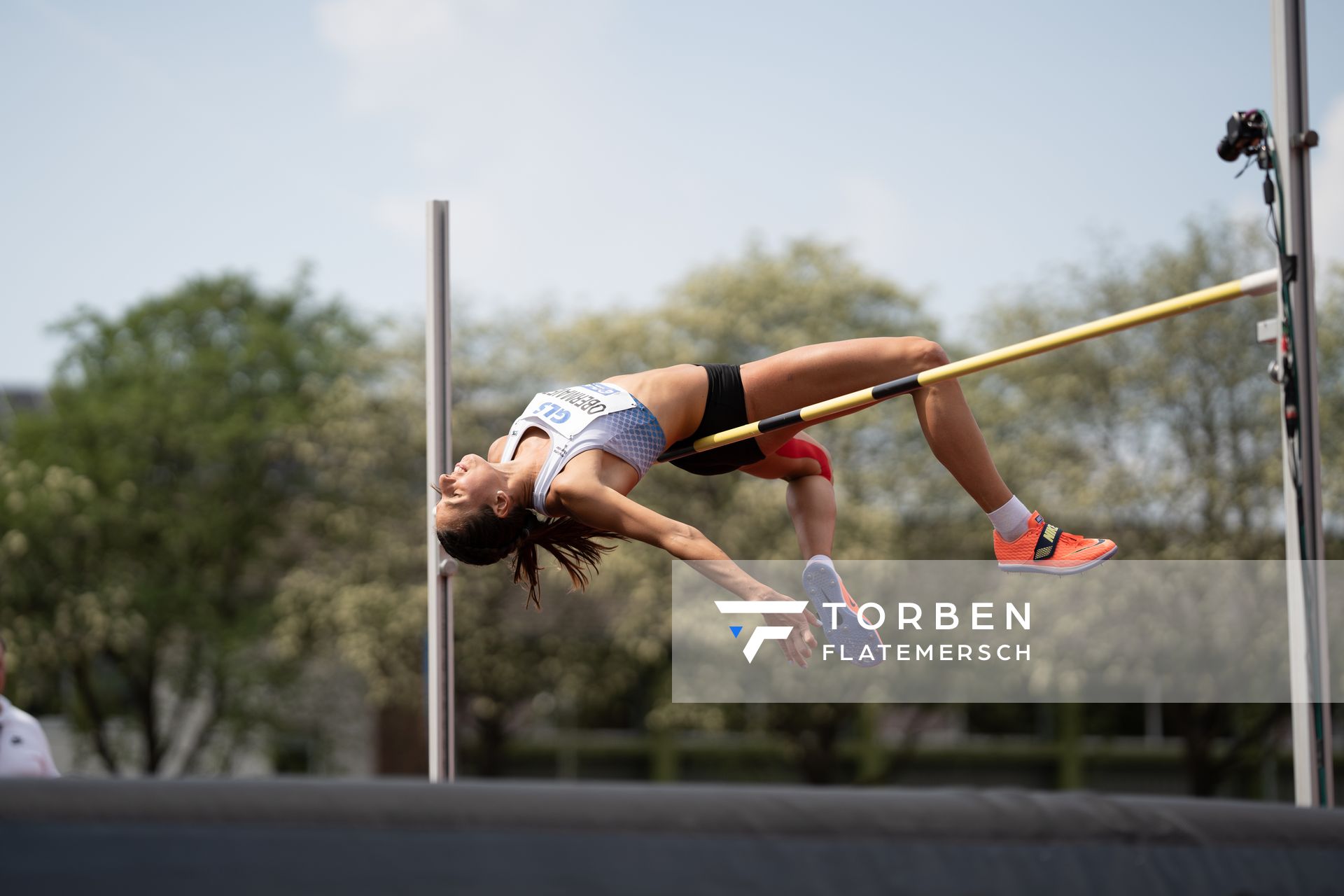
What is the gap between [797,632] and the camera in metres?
3.69

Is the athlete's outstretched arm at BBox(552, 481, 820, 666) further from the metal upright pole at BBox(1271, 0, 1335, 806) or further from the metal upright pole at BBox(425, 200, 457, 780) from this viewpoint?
the metal upright pole at BBox(425, 200, 457, 780)

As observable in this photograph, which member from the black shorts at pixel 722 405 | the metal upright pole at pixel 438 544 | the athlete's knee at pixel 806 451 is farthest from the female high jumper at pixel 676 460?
the metal upright pole at pixel 438 544

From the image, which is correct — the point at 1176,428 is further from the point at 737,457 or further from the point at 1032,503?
the point at 737,457

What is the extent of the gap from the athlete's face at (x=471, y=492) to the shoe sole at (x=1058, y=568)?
1.72 metres

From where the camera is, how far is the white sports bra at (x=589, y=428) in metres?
3.99

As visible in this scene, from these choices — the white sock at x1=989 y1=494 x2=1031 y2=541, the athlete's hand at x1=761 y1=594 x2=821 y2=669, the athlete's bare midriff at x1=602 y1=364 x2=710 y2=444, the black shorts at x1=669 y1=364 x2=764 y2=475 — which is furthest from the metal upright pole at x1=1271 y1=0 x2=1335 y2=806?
the athlete's bare midriff at x1=602 y1=364 x2=710 y2=444

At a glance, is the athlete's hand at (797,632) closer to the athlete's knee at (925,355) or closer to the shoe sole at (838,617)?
the shoe sole at (838,617)

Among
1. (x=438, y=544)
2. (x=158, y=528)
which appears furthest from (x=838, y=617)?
(x=158, y=528)

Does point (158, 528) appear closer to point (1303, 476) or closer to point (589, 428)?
point (589, 428)

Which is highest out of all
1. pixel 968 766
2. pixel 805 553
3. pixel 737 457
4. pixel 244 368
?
pixel 244 368

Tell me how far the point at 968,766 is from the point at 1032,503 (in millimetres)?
10332

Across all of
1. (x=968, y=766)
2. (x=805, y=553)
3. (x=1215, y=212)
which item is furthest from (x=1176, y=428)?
(x=805, y=553)

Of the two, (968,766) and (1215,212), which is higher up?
(1215,212)

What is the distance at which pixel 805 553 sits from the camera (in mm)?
4723
